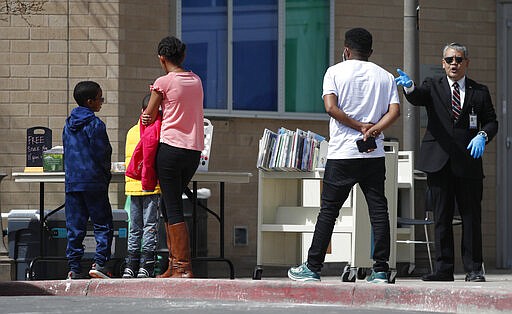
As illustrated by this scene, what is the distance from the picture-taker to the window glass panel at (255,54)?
1573 cm

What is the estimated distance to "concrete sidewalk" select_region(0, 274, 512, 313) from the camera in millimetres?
9297

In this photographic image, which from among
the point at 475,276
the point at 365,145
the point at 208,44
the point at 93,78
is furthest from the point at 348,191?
the point at 208,44

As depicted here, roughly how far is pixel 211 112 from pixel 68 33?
5.90ft

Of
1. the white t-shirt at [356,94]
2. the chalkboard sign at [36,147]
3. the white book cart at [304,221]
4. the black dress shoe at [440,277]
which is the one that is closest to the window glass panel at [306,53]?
the white book cart at [304,221]

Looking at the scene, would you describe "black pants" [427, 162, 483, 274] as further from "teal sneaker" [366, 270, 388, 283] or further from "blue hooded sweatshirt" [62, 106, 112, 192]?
"blue hooded sweatshirt" [62, 106, 112, 192]

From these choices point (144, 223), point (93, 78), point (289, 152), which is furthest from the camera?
point (93, 78)

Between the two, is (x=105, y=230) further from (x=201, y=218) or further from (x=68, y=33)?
(x=68, y=33)

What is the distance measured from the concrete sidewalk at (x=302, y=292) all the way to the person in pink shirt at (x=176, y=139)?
0.46 metres

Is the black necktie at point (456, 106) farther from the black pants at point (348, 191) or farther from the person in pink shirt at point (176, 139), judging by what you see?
the person in pink shirt at point (176, 139)

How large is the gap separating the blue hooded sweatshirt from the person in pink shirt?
56 cm

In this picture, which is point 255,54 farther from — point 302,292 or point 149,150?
point 302,292

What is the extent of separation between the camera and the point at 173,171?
10.5 m

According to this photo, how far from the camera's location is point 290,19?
1584 cm

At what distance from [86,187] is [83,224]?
305 mm
